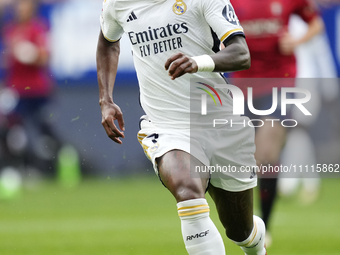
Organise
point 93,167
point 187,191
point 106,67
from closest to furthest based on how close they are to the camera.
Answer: point 187,191
point 106,67
point 93,167

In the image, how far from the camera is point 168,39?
3697 mm

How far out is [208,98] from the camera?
3822mm

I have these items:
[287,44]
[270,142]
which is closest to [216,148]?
[270,142]

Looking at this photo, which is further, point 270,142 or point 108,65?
point 270,142

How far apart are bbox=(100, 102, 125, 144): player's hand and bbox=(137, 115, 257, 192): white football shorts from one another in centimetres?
15

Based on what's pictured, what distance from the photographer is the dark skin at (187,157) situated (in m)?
3.30

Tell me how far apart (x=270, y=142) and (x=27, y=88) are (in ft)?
17.3

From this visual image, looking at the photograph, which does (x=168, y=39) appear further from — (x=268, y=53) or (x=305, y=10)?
Answer: (x=305, y=10)

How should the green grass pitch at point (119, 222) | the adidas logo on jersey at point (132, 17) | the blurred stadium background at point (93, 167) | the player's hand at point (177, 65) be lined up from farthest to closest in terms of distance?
the blurred stadium background at point (93, 167)
the green grass pitch at point (119, 222)
the adidas logo on jersey at point (132, 17)
the player's hand at point (177, 65)

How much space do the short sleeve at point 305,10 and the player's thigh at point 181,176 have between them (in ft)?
A: 9.76

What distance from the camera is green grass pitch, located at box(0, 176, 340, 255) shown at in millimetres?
5492

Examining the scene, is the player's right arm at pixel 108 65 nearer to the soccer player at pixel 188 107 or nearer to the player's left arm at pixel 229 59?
the soccer player at pixel 188 107

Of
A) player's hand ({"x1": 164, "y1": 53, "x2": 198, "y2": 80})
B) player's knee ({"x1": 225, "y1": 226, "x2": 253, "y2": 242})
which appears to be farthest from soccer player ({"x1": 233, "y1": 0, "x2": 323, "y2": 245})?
player's hand ({"x1": 164, "y1": 53, "x2": 198, "y2": 80})

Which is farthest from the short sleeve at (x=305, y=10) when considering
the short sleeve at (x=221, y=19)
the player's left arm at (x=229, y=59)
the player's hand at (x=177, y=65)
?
the player's hand at (x=177, y=65)
